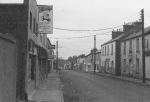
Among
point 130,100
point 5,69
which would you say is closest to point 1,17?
point 5,69

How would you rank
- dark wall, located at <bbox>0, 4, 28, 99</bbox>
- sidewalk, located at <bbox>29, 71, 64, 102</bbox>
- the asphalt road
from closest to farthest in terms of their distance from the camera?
dark wall, located at <bbox>0, 4, 28, 99</bbox>, the asphalt road, sidewalk, located at <bbox>29, 71, 64, 102</bbox>

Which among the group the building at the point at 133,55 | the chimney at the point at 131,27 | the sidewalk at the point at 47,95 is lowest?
the sidewalk at the point at 47,95

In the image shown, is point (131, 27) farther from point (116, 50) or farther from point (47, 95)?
point (47, 95)

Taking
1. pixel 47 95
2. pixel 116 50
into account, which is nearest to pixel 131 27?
pixel 116 50

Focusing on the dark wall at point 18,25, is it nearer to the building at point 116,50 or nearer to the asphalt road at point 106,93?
the asphalt road at point 106,93

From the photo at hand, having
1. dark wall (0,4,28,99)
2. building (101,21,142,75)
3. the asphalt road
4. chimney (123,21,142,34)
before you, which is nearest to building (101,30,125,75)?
building (101,21,142,75)

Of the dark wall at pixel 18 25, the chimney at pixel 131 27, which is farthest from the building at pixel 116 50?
the dark wall at pixel 18 25

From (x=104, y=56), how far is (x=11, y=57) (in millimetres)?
57284

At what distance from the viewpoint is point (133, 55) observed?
157 ft

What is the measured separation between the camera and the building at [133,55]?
137 feet

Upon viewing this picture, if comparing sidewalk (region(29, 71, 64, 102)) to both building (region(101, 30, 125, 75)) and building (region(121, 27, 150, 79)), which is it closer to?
building (region(121, 27, 150, 79))

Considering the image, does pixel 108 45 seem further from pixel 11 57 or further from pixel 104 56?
pixel 11 57

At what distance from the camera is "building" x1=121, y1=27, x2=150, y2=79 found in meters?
41.6

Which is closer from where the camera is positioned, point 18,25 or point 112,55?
point 18,25
